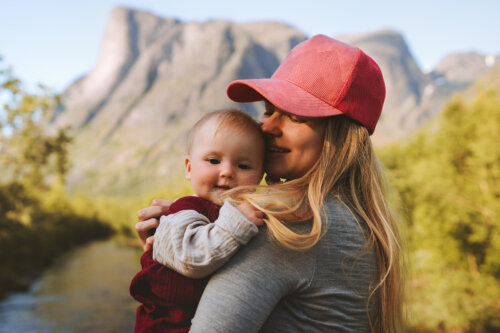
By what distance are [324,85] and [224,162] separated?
48 centimetres

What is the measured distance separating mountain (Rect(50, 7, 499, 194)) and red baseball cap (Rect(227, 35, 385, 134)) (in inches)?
4733

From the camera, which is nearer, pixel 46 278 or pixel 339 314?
pixel 339 314

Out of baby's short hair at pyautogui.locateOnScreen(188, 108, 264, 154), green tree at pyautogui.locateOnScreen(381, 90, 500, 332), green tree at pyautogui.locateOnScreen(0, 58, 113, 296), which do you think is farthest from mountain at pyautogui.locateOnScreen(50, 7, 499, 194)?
baby's short hair at pyautogui.locateOnScreen(188, 108, 264, 154)

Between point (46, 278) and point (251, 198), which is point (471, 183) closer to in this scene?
point (251, 198)

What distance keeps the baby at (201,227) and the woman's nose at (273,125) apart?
36 mm

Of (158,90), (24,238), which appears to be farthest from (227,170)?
(158,90)

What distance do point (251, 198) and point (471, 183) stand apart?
535 inches

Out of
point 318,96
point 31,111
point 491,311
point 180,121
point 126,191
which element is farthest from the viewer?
point 180,121

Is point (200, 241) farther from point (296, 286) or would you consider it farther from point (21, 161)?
point (21, 161)

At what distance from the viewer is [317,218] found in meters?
1.35

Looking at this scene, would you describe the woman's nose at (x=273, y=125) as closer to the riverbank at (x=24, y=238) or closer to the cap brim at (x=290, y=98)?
the cap brim at (x=290, y=98)

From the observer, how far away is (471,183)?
13203 millimetres

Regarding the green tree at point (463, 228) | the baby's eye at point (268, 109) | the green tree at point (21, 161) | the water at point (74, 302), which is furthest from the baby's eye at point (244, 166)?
the water at point (74, 302)

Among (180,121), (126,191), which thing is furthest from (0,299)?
(180,121)
